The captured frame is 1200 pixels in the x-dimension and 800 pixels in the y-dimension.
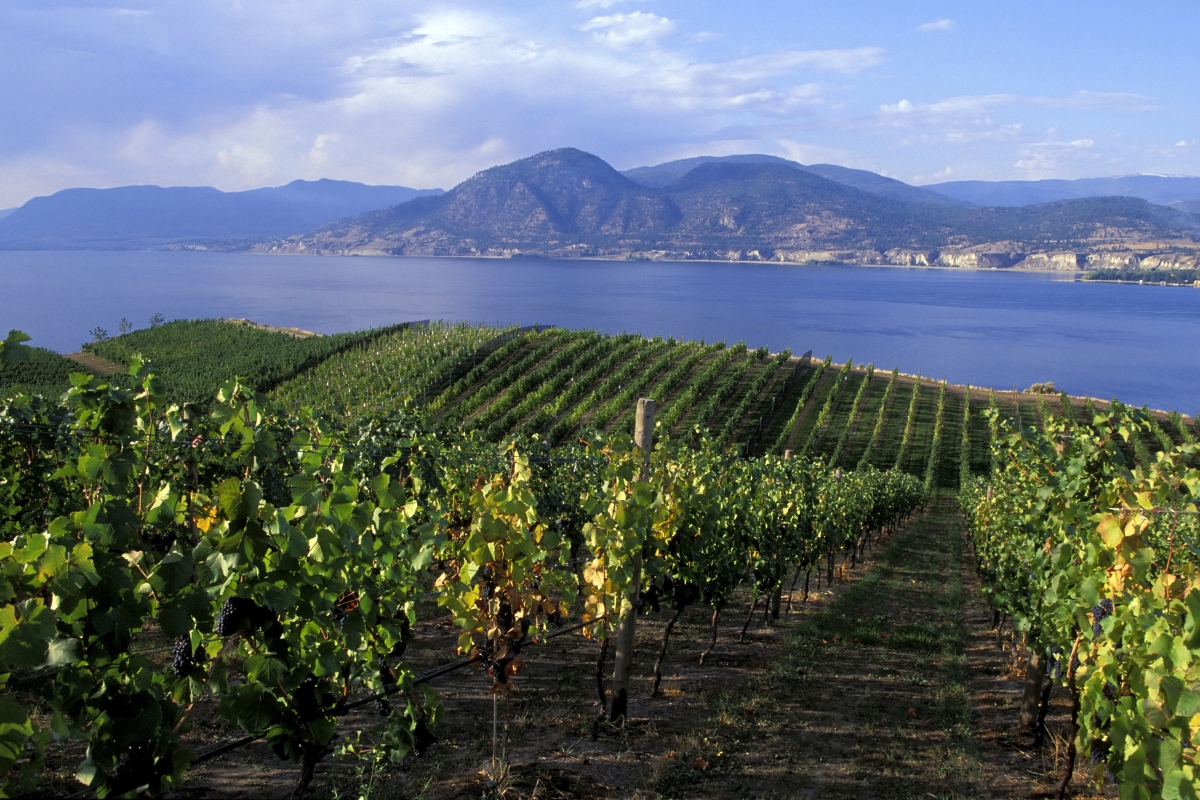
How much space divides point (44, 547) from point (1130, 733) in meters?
5.18

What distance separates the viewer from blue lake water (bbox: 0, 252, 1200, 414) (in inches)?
3369

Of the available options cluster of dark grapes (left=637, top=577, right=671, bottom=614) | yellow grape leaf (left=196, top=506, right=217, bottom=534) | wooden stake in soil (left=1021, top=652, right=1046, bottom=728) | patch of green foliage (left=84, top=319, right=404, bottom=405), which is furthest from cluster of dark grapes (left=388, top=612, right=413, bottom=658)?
patch of green foliage (left=84, top=319, right=404, bottom=405)

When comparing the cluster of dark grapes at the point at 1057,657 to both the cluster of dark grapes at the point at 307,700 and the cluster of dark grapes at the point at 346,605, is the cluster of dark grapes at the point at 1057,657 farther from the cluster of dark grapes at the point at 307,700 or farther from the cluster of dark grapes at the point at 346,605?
the cluster of dark grapes at the point at 307,700

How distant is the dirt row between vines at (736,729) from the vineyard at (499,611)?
0.14 feet

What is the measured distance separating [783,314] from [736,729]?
128 meters

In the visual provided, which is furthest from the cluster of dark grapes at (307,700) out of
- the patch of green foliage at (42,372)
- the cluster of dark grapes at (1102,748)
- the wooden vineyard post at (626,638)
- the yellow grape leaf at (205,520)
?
the patch of green foliage at (42,372)

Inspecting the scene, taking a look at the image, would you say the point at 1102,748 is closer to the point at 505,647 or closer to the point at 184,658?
the point at 505,647

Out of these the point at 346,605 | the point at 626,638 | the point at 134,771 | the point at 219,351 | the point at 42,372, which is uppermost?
the point at 346,605

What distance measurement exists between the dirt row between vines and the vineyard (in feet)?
0.14

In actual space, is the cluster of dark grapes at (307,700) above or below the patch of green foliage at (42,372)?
above

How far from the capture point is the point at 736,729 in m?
6.89

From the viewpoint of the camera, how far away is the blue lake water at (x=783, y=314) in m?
85.6

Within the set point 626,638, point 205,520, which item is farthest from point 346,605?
point 626,638

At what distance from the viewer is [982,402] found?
4794 centimetres
